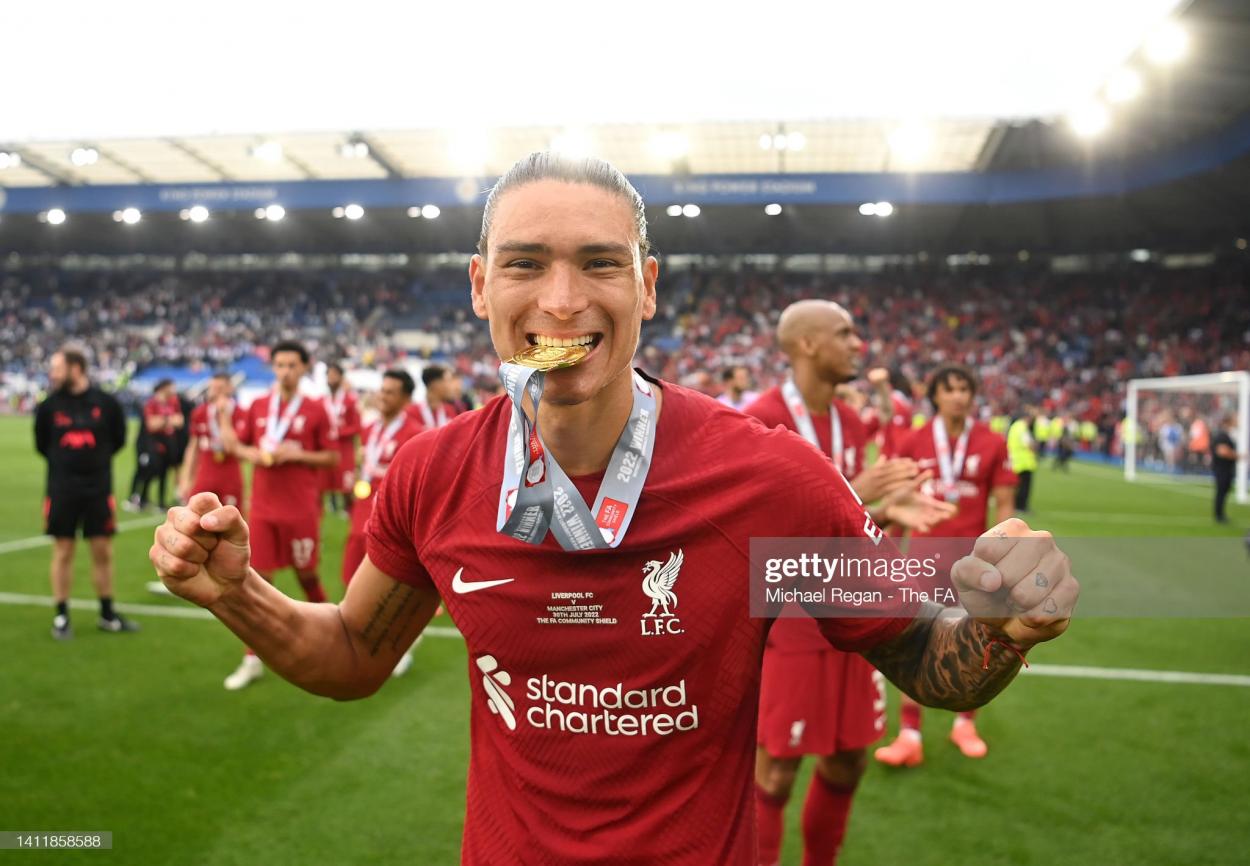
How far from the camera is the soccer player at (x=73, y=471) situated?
21.0 feet

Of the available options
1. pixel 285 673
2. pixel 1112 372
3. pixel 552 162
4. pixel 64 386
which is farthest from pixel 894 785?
pixel 1112 372

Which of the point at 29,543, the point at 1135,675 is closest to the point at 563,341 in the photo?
the point at 1135,675

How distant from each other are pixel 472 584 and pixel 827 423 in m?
2.91

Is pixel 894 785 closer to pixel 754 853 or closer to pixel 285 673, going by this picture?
pixel 754 853

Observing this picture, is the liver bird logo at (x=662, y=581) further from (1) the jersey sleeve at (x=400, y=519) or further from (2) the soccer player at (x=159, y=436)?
(2) the soccer player at (x=159, y=436)

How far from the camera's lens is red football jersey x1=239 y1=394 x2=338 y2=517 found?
603 centimetres

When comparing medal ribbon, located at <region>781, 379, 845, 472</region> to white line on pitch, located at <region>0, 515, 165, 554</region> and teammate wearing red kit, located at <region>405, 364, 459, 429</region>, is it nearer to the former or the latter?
teammate wearing red kit, located at <region>405, 364, 459, 429</region>

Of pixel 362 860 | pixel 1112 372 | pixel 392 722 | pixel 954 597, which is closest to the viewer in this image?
pixel 954 597

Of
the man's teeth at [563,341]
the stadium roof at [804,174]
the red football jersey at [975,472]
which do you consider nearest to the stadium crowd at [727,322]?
the stadium roof at [804,174]

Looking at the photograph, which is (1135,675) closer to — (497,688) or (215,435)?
(497,688)

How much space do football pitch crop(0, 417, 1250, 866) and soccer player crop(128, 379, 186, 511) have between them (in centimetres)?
553

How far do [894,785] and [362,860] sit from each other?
279cm

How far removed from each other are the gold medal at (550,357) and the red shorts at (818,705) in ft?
7.40

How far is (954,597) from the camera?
147cm
